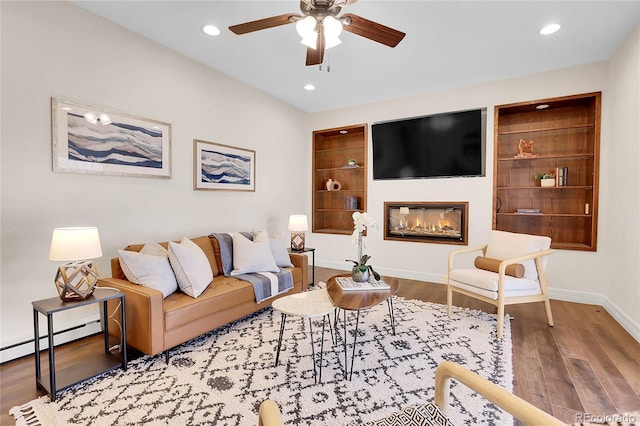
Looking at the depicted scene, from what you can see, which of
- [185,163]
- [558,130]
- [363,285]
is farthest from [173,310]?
[558,130]

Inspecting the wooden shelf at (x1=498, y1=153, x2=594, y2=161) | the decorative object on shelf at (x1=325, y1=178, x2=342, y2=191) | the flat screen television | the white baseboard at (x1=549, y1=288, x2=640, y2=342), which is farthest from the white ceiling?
the white baseboard at (x1=549, y1=288, x2=640, y2=342)

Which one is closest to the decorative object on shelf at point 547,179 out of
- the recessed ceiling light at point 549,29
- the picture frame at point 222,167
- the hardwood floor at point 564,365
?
the hardwood floor at point 564,365

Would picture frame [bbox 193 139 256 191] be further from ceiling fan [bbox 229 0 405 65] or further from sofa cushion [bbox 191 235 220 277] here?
ceiling fan [bbox 229 0 405 65]

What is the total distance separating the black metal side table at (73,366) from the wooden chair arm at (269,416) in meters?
1.67

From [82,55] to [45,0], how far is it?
16.1 inches

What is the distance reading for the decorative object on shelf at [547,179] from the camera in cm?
375

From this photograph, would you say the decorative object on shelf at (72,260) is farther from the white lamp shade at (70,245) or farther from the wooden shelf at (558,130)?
the wooden shelf at (558,130)

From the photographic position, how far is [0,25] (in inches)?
84.4

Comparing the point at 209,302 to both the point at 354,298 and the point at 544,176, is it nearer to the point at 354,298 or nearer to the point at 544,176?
the point at 354,298

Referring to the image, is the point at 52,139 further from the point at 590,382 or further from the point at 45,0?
the point at 590,382

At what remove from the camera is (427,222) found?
182 inches

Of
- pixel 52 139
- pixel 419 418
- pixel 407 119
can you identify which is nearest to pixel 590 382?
pixel 419 418

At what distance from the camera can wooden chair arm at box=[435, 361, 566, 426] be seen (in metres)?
0.74

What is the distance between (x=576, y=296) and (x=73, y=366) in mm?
5151
